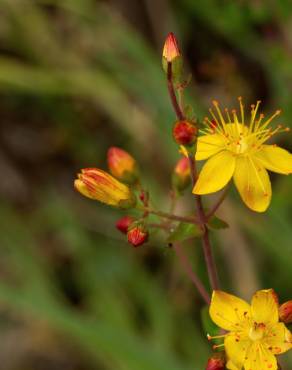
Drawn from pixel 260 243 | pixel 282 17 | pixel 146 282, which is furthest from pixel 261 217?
pixel 282 17

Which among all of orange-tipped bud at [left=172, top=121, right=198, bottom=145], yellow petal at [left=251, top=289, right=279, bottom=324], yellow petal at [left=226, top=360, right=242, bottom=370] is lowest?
yellow petal at [left=226, top=360, right=242, bottom=370]

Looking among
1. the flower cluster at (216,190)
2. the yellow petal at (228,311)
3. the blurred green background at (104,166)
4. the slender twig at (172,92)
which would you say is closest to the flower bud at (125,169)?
the flower cluster at (216,190)

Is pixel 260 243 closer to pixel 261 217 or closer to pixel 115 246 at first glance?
pixel 261 217

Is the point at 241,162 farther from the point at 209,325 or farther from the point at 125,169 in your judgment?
the point at 209,325

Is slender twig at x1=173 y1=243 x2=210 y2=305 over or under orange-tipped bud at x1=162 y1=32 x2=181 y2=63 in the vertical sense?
under

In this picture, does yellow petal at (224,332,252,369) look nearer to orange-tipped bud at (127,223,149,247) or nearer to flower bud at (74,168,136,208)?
orange-tipped bud at (127,223,149,247)

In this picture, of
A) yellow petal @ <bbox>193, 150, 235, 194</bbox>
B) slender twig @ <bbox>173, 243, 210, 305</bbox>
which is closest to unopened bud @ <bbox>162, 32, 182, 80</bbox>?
yellow petal @ <bbox>193, 150, 235, 194</bbox>

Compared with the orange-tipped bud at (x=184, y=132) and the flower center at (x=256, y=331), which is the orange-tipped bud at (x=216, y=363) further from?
the orange-tipped bud at (x=184, y=132)
